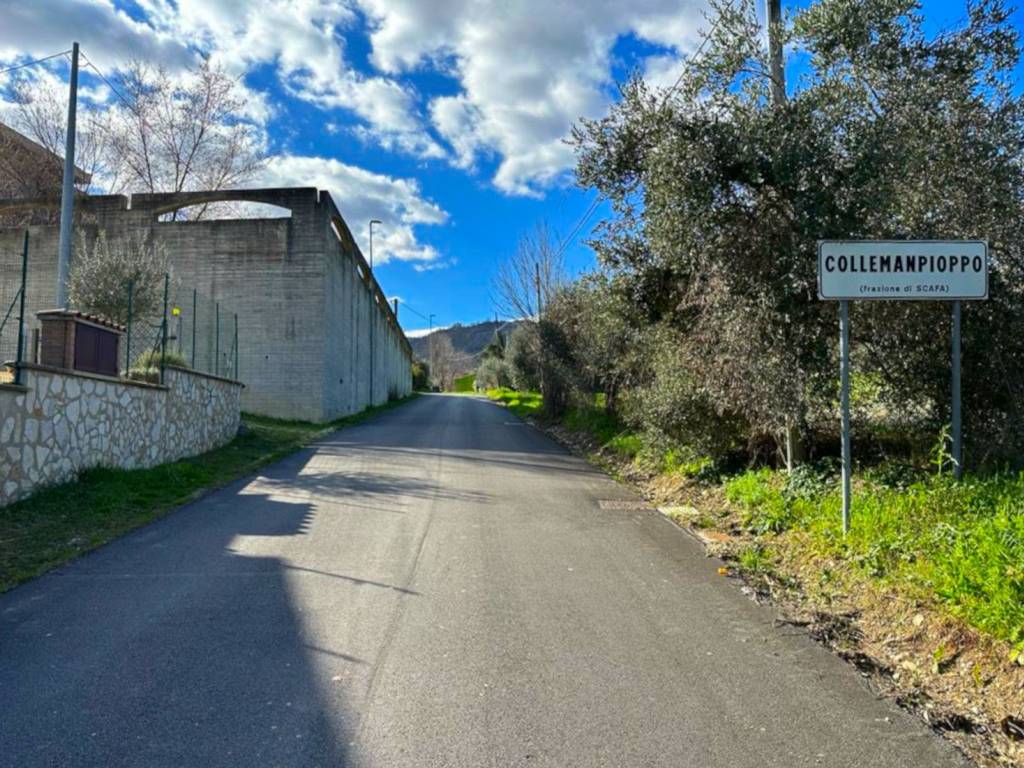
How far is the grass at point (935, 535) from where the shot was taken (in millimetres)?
4129

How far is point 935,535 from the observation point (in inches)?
204

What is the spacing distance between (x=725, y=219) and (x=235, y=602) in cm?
604

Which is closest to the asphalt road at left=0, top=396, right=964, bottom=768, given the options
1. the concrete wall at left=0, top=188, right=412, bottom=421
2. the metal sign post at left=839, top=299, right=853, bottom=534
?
the metal sign post at left=839, top=299, right=853, bottom=534

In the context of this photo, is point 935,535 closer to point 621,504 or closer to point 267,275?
point 621,504

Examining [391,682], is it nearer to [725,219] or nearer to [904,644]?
[904,644]

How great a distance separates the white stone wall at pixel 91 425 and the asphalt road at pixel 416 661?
177cm

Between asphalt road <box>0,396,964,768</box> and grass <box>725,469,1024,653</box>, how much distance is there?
3.15 ft

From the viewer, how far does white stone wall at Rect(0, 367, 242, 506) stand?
7.50 m

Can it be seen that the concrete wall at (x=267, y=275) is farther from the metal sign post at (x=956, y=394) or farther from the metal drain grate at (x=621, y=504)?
the metal sign post at (x=956, y=394)

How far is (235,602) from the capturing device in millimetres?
5000

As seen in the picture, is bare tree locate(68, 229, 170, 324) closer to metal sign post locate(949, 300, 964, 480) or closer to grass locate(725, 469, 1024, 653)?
grass locate(725, 469, 1024, 653)

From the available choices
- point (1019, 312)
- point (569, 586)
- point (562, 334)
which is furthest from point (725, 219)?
point (562, 334)

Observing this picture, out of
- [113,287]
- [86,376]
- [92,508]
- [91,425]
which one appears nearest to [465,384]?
[113,287]

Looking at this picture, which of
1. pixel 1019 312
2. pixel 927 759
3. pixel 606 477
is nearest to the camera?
pixel 927 759
